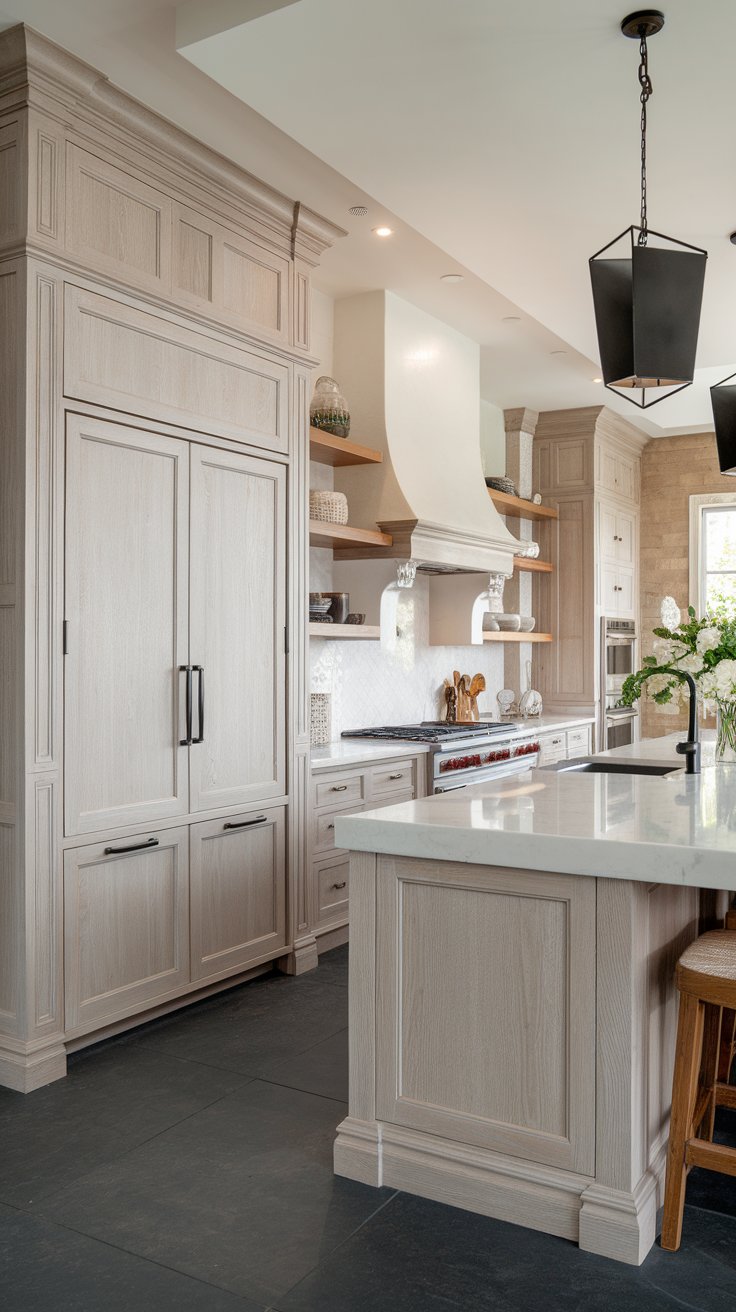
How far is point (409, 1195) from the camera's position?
243 cm

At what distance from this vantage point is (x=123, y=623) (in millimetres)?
3357

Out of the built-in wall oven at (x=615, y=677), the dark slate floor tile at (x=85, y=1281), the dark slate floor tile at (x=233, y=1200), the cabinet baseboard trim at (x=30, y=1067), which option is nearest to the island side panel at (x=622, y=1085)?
the dark slate floor tile at (x=233, y=1200)

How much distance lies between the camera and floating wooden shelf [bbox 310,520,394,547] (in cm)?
455

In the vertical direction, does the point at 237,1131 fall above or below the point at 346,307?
below

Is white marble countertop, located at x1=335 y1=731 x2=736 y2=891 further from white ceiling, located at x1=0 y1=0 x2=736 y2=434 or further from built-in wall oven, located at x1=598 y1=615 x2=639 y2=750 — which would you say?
built-in wall oven, located at x1=598 y1=615 x2=639 y2=750

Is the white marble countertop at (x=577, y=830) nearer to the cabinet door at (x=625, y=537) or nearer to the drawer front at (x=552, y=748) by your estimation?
the drawer front at (x=552, y=748)

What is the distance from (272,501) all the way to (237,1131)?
234 cm

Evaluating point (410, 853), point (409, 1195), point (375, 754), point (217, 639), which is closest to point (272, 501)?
point (217, 639)

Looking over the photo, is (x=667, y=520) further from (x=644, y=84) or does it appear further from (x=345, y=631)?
(x=644, y=84)

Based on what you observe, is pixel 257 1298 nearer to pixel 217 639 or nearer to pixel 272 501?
pixel 217 639

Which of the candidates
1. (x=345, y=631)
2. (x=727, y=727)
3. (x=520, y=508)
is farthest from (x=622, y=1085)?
(x=520, y=508)

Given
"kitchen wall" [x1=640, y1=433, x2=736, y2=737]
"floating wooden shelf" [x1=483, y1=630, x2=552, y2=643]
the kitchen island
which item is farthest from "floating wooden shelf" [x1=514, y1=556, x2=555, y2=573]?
the kitchen island

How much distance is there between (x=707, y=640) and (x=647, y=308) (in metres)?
1.16

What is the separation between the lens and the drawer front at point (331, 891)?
14.3 feet
